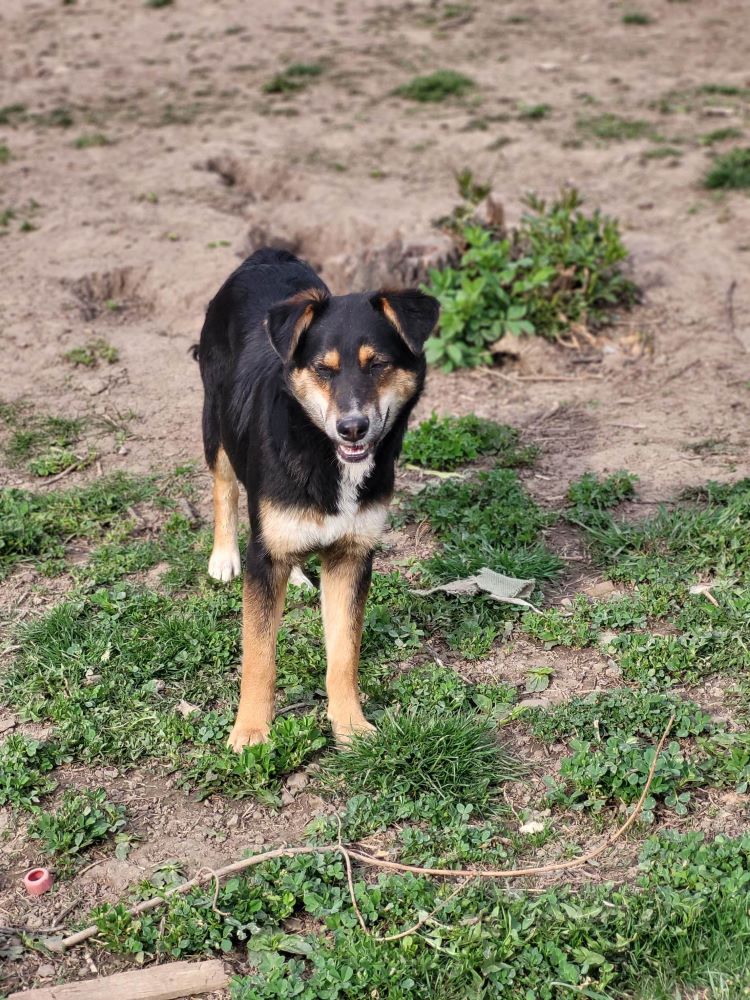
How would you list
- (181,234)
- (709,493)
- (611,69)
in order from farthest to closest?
(611,69)
(181,234)
(709,493)

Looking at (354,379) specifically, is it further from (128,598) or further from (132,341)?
(132,341)

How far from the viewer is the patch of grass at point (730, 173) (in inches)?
376

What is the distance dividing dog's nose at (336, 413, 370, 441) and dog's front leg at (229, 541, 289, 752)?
616mm

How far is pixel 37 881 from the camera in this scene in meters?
3.61

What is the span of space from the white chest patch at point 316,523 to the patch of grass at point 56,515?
1.76 meters

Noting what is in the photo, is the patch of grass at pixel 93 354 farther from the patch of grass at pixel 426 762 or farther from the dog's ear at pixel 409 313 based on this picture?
the patch of grass at pixel 426 762

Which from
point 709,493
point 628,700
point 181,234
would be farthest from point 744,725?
point 181,234

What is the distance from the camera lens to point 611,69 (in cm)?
1280

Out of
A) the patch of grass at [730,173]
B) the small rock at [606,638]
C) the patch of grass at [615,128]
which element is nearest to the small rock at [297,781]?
the small rock at [606,638]

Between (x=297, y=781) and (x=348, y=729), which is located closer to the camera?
(x=297, y=781)

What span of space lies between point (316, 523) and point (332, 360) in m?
0.62

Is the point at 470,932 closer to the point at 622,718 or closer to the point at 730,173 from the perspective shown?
the point at 622,718

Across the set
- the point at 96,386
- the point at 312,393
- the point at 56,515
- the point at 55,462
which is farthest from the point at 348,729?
the point at 96,386

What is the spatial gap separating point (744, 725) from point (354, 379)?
2.08 meters
